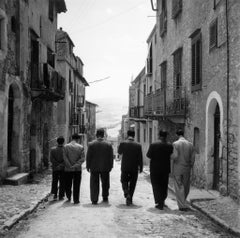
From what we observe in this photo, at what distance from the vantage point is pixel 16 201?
9.04m

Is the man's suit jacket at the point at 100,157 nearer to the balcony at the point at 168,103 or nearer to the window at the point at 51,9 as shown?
the balcony at the point at 168,103

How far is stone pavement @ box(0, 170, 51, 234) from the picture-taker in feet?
23.1

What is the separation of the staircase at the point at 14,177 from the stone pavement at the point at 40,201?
22.7 inches

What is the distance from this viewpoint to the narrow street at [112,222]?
20.1ft

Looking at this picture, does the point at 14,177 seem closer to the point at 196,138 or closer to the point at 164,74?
the point at 196,138

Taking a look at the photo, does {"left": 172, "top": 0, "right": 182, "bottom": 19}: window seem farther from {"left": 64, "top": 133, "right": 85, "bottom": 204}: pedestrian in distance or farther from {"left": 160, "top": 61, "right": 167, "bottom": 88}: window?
{"left": 64, "top": 133, "right": 85, "bottom": 204}: pedestrian in distance

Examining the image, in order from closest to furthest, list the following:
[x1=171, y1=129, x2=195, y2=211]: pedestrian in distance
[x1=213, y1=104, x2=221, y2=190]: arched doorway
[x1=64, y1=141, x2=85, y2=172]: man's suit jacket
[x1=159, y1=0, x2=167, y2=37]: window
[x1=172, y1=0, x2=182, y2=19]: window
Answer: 1. [x1=171, y1=129, x2=195, y2=211]: pedestrian in distance
2. [x1=64, y1=141, x2=85, y2=172]: man's suit jacket
3. [x1=213, y1=104, x2=221, y2=190]: arched doorway
4. [x1=172, y1=0, x2=182, y2=19]: window
5. [x1=159, y1=0, x2=167, y2=37]: window

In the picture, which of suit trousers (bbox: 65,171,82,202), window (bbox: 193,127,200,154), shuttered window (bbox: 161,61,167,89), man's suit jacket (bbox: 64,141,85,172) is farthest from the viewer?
shuttered window (bbox: 161,61,167,89)

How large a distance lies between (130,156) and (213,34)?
14.1 ft

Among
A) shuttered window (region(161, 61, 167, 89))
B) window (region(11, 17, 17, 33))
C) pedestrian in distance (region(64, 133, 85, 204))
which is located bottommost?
pedestrian in distance (region(64, 133, 85, 204))

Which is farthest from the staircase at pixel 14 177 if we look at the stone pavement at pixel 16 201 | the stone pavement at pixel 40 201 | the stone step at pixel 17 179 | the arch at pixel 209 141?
the arch at pixel 209 141

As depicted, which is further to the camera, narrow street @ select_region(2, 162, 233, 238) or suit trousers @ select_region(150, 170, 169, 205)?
suit trousers @ select_region(150, 170, 169, 205)

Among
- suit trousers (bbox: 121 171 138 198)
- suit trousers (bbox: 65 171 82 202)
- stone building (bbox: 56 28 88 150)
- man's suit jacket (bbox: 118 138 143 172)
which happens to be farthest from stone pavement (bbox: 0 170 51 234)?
stone building (bbox: 56 28 88 150)

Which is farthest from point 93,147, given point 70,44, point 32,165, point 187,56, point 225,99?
point 70,44
